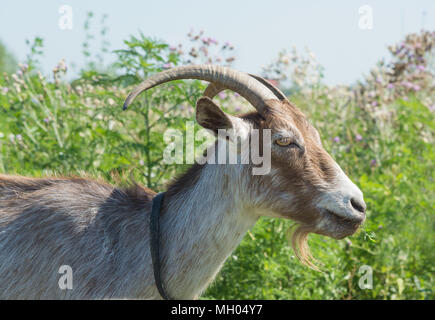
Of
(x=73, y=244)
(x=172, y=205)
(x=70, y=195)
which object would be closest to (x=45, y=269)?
(x=73, y=244)

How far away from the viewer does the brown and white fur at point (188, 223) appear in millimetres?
3047

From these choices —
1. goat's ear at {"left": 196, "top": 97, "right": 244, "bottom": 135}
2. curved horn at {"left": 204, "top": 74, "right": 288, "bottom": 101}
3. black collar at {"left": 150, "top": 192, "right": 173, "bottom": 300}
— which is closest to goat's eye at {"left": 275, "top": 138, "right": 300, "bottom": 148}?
goat's ear at {"left": 196, "top": 97, "right": 244, "bottom": 135}

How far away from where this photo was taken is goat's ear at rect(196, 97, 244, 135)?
3.02m

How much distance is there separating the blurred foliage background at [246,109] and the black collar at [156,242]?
58 cm

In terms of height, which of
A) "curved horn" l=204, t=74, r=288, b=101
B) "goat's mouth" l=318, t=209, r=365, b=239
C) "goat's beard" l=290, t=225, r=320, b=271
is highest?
"curved horn" l=204, t=74, r=288, b=101

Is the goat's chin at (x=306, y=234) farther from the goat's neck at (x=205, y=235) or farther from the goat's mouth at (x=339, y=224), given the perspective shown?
the goat's neck at (x=205, y=235)

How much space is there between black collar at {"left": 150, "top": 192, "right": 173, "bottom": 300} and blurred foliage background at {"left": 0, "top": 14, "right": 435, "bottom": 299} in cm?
58

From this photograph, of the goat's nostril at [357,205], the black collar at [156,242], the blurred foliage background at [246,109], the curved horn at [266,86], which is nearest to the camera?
the goat's nostril at [357,205]

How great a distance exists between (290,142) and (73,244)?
142cm

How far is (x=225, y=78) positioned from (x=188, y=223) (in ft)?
2.93

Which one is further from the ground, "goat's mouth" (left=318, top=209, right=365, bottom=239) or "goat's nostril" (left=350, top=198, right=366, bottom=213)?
"goat's nostril" (left=350, top=198, right=366, bottom=213)

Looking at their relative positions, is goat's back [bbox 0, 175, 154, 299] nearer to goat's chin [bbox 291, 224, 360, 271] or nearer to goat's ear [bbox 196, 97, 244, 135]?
goat's ear [bbox 196, 97, 244, 135]

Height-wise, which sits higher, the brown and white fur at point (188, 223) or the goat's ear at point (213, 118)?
the goat's ear at point (213, 118)

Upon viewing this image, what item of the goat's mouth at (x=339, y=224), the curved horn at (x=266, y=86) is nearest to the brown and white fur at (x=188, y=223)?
the goat's mouth at (x=339, y=224)
